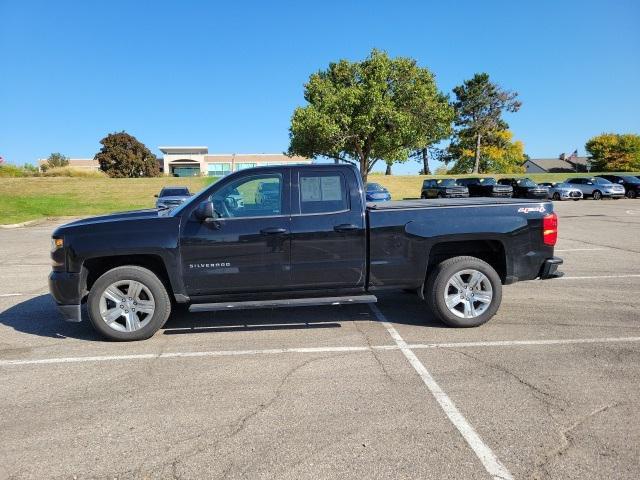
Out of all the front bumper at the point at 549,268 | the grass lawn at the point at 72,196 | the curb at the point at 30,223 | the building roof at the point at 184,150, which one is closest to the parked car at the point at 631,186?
the grass lawn at the point at 72,196

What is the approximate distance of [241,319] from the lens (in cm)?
584

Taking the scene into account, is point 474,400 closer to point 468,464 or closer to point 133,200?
point 468,464

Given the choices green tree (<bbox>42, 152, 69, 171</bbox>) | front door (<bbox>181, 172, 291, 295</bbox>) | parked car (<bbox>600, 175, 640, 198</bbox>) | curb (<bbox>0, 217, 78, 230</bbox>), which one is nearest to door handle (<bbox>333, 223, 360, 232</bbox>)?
front door (<bbox>181, 172, 291, 295</bbox>)

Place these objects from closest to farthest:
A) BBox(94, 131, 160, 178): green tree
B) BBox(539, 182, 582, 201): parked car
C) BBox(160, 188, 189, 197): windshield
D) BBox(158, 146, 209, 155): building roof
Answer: BBox(160, 188, 189, 197): windshield < BBox(539, 182, 582, 201): parked car < BBox(94, 131, 160, 178): green tree < BBox(158, 146, 209, 155): building roof

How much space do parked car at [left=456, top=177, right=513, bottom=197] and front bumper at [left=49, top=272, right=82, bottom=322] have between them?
30914 mm

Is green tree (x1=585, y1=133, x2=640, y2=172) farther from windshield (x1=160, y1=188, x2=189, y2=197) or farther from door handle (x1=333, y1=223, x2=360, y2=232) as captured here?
door handle (x1=333, y1=223, x2=360, y2=232)

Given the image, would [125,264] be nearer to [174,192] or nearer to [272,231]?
[272,231]

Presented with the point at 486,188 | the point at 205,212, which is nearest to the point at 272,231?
the point at 205,212

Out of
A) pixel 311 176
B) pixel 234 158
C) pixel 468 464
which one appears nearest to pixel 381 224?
pixel 311 176

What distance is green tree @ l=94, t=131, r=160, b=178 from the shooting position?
70188 millimetres

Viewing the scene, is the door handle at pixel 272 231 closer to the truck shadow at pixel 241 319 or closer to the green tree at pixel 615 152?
the truck shadow at pixel 241 319

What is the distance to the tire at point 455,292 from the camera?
529 cm

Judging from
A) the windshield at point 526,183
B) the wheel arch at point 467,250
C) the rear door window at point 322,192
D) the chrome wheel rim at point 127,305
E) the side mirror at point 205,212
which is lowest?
the chrome wheel rim at point 127,305

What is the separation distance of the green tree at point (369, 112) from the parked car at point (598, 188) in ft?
38.5
